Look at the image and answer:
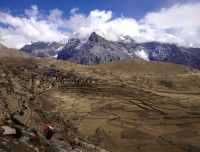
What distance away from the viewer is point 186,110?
8800cm

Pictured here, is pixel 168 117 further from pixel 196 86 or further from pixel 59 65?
pixel 59 65

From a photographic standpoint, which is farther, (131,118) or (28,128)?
(131,118)

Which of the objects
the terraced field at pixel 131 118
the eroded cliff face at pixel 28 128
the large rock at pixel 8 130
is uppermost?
the large rock at pixel 8 130

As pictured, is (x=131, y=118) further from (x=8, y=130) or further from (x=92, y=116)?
(x=8, y=130)

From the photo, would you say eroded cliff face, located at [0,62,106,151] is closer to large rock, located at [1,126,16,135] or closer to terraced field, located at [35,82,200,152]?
large rock, located at [1,126,16,135]

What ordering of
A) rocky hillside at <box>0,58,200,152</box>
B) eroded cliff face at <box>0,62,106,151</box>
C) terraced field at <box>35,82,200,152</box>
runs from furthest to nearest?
terraced field at <box>35,82,200,152</box> → rocky hillside at <box>0,58,200,152</box> → eroded cliff face at <box>0,62,106,151</box>

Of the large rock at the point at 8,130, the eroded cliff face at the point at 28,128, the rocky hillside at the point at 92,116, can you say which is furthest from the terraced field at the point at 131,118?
the large rock at the point at 8,130

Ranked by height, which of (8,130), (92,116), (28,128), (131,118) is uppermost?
(8,130)

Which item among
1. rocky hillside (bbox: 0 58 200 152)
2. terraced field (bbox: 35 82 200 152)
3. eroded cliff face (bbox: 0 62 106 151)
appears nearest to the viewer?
eroded cliff face (bbox: 0 62 106 151)

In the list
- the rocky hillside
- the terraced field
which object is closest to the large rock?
the rocky hillside

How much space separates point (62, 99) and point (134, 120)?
33.8 meters

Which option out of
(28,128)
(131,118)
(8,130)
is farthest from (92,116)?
(8,130)

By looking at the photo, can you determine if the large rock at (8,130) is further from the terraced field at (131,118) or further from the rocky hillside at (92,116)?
the terraced field at (131,118)

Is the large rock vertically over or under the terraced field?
over
